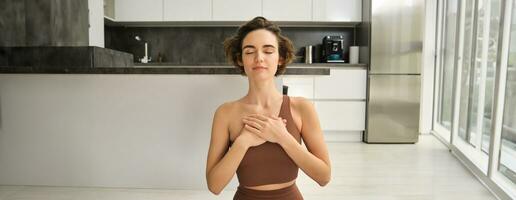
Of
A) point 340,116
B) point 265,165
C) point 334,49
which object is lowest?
point 340,116

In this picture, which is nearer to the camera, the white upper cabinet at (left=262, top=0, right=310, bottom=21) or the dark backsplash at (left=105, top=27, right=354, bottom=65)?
the white upper cabinet at (left=262, top=0, right=310, bottom=21)

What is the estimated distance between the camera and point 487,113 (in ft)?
10.2

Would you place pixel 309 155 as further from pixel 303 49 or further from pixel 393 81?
pixel 303 49

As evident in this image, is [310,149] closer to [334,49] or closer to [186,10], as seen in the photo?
[334,49]

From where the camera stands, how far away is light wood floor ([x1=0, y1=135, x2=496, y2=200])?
226 cm

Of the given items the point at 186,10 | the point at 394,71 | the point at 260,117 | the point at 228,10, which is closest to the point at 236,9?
the point at 228,10

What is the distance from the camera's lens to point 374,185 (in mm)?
2592

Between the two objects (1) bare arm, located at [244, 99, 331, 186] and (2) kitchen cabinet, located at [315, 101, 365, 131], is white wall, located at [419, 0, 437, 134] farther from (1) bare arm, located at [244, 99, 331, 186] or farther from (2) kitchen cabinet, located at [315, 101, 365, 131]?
(1) bare arm, located at [244, 99, 331, 186]

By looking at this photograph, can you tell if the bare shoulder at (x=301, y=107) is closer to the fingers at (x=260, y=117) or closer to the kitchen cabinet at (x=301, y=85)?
the fingers at (x=260, y=117)

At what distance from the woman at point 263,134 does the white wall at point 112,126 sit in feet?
3.86

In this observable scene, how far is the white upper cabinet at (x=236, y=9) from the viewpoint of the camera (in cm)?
438

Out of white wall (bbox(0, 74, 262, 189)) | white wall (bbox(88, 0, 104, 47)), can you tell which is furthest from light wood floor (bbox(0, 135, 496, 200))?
white wall (bbox(88, 0, 104, 47))

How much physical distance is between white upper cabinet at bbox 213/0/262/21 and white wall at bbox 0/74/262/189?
2313mm

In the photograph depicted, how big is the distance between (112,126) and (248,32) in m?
1.56
